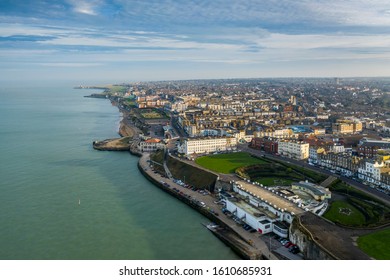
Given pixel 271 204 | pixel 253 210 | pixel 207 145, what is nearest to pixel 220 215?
pixel 253 210

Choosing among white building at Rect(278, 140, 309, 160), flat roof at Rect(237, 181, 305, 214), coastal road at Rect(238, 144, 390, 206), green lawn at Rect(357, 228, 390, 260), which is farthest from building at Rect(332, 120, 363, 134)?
green lawn at Rect(357, 228, 390, 260)

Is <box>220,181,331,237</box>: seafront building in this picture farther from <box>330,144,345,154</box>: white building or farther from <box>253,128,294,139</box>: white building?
<box>253,128,294,139</box>: white building

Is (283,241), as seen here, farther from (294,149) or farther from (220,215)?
(294,149)

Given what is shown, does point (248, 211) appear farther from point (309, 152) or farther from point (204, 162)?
point (309, 152)

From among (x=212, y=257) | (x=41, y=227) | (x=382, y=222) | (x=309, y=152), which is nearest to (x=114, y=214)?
(x=41, y=227)

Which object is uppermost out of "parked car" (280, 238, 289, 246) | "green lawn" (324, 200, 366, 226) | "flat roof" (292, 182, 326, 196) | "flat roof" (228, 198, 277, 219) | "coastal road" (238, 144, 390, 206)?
"flat roof" (292, 182, 326, 196)

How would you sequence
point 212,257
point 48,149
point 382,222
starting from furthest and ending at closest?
point 48,149
point 382,222
point 212,257

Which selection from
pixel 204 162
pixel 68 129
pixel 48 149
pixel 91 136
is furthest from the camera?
pixel 68 129

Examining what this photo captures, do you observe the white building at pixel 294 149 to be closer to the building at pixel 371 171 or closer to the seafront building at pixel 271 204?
the building at pixel 371 171
